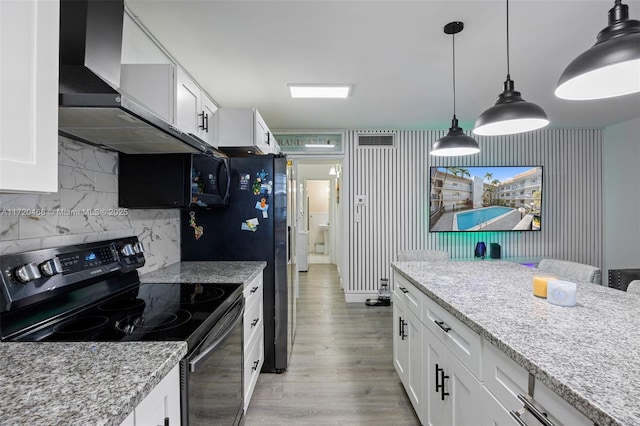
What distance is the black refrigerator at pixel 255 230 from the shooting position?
2385 millimetres

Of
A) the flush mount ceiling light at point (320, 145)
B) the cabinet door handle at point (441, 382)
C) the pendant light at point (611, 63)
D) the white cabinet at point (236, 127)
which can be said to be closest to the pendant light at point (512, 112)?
the pendant light at point (611, 63)

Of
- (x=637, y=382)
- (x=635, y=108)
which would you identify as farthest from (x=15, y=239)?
(x=635, y=108)

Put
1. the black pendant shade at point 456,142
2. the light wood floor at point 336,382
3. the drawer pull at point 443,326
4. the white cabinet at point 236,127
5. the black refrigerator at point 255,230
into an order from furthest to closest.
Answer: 1. the white cabinet at point 236,127
2. the black refrigerator at point 255,230
3. the black pendant shade at point 456,142
4. the light wood floor at point 336,382
5. the drawer pull at point 443,326

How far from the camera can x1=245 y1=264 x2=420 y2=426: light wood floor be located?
194 cm

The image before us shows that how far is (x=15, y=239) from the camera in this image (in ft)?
3.73

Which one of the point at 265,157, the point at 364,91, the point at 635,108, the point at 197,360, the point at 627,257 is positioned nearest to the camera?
the point at 197,360

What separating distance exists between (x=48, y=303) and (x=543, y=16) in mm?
3033

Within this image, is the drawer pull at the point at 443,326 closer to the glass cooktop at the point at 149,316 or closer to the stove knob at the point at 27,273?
the glass cooktop at the point at 149,316

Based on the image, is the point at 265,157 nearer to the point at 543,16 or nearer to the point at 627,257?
the point at 543,16

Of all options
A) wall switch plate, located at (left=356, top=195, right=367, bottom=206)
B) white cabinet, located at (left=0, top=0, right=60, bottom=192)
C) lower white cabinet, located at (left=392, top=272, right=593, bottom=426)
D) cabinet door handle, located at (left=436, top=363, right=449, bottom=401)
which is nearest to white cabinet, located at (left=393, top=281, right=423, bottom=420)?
lower white cabinet, located at (left=392, top=272, right=593, bottom=426)

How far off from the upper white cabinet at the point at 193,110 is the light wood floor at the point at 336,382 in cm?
194

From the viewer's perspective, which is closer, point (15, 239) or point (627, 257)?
point (15, 239)

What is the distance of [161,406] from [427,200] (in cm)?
420

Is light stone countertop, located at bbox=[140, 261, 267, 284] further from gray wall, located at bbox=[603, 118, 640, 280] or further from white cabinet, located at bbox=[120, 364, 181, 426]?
gray wall, located at bbox=[603, 118, 640, 280]
